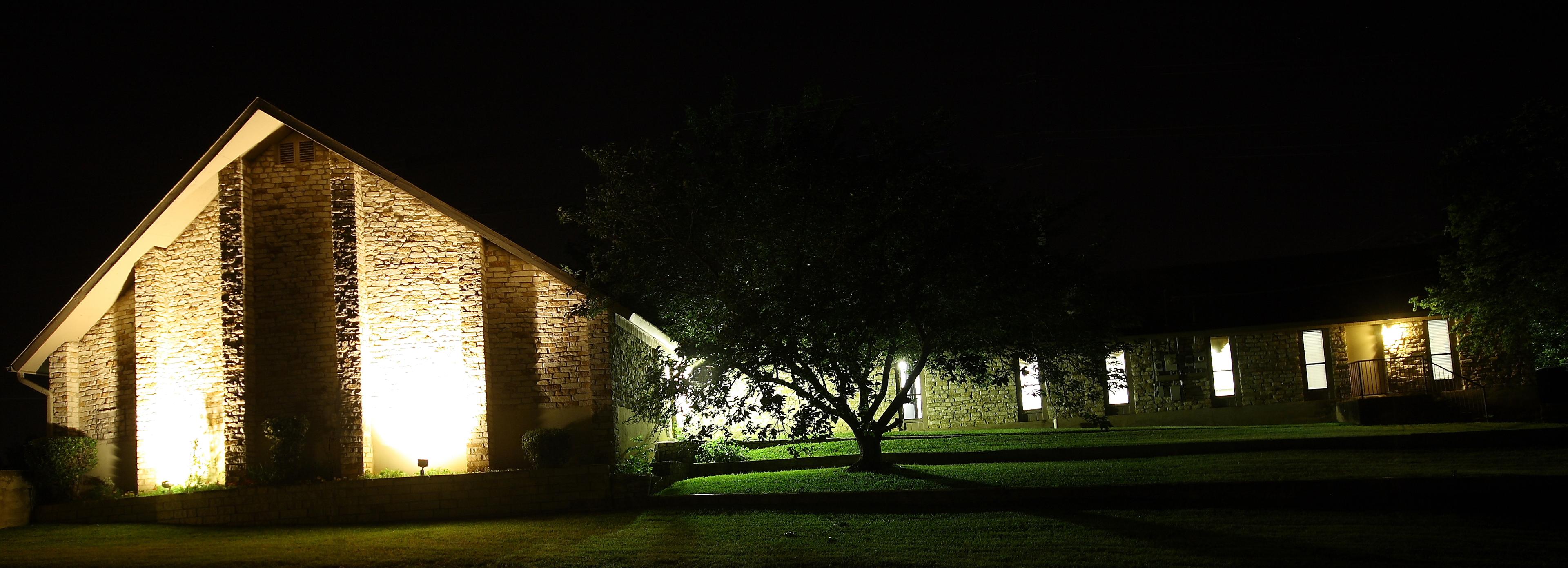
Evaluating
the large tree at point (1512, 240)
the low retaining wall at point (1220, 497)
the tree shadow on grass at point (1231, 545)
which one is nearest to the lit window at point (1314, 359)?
the large tree at point (1512, 240)

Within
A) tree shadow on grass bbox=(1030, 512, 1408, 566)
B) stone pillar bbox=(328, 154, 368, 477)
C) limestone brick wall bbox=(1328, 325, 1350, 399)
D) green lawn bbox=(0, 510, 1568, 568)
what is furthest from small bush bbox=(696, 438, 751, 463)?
limestone brick wall bbox=(1328, 325, 1350, 399)

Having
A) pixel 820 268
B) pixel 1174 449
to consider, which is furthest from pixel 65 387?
pixel 1174 449

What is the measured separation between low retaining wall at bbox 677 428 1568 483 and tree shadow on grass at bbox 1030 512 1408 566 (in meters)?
5.35

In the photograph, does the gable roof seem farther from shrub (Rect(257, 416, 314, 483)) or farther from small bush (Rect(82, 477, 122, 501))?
shrub (Rect(257, 416, 314, 483))

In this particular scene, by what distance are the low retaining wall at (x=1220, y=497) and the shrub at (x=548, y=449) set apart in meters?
3.01

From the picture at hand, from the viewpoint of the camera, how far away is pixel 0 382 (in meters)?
37.4

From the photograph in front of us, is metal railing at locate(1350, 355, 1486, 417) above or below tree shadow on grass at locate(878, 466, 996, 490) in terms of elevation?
above

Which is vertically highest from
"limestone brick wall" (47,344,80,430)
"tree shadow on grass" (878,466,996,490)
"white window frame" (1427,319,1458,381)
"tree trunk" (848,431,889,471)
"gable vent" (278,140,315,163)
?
"gable vent" (278,140,315,163)

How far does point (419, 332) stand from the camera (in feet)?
57.0

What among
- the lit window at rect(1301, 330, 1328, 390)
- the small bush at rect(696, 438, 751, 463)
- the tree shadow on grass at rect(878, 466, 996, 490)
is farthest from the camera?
the lit window at rect(1301, 330, 1328, 390)

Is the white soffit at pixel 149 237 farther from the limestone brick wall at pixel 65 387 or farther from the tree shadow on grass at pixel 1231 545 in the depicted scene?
the tree shadow on grass at pixel 1231 545

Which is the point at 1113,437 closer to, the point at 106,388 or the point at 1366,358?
the point at 1366,358

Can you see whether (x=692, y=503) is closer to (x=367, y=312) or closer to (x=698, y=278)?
(x=698, y=278)

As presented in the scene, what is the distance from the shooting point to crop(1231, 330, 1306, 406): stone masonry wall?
81.3 ft
